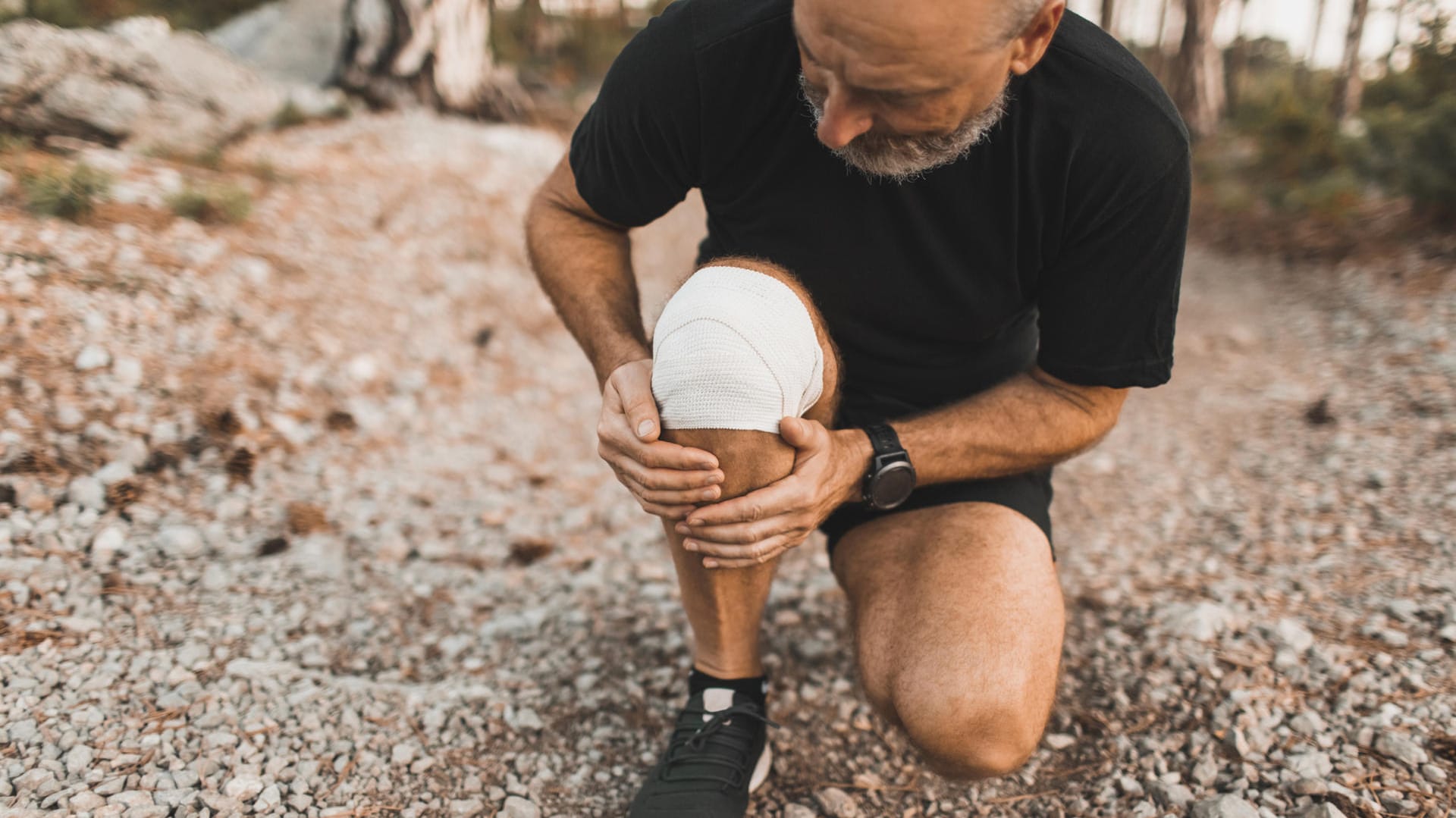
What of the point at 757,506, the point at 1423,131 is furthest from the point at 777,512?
the point at 1423,131

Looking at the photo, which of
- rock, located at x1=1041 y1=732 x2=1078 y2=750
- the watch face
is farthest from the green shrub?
rock, located at x1=1041 y1=732 x2=1078 y2=750

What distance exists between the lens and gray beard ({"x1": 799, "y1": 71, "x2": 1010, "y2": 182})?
158 cm

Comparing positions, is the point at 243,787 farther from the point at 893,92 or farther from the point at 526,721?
the point at 893,92

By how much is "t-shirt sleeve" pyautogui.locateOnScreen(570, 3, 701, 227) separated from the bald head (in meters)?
0.31

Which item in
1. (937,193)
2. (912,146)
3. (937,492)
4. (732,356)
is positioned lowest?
(937,492)

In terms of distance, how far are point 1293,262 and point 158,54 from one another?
23.7 ft

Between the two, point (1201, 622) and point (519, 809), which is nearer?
point (519, 809)

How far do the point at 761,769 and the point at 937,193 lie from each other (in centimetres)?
131

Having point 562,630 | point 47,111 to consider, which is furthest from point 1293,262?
point 47,111

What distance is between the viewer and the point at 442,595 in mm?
2623

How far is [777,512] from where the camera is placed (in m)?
1.62

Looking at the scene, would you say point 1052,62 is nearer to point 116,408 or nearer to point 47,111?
point 116,408

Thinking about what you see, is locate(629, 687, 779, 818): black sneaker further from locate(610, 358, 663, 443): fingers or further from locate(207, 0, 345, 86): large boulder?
locate(207, 0, 345, 86): large boulder

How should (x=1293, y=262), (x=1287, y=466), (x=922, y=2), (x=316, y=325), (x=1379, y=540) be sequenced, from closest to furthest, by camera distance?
(x=922, y=2) → (x=1379, y=540) → (x=1287, y=466) → (x=316, y=325) → (x=1293, y=262)
